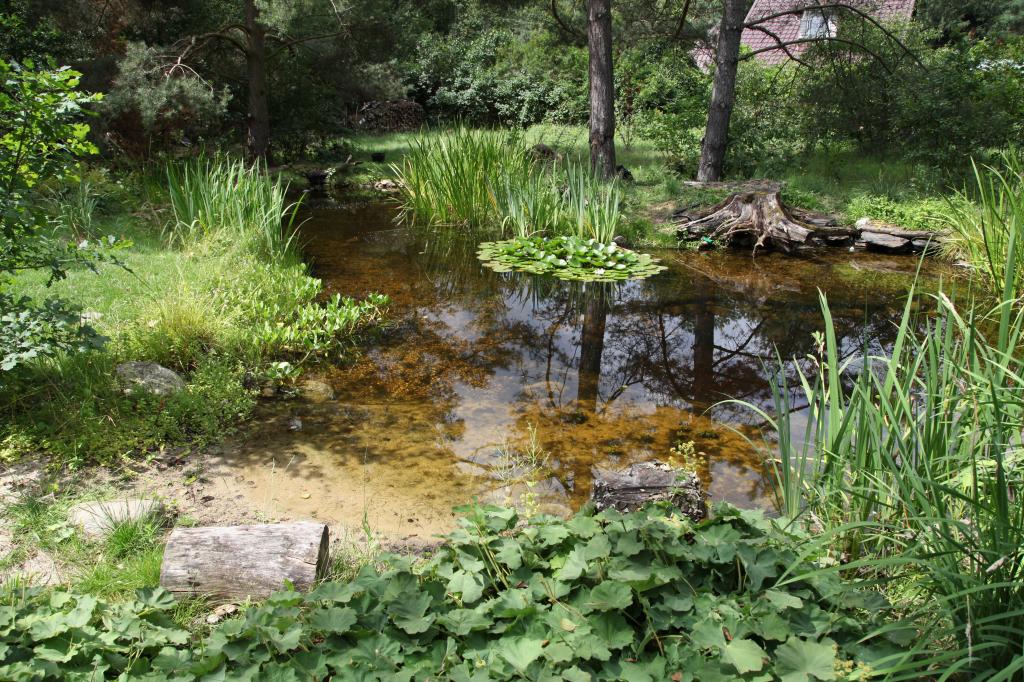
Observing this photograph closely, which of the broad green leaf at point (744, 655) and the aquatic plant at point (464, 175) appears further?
the aquatic plant at point (464, 175)

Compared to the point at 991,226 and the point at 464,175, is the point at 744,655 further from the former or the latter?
the point at 464,175

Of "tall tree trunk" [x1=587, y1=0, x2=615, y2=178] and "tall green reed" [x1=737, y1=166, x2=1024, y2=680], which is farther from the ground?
"tall tree trunk" [x1=587, y1=0, x2=615, y2=178]

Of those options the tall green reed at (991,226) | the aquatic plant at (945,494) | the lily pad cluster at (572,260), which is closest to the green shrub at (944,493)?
the aquatic plant at (945,494)

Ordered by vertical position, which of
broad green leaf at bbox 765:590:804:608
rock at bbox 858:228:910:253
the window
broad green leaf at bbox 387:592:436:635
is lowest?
broad green leaf at bbox 387:592:436:635

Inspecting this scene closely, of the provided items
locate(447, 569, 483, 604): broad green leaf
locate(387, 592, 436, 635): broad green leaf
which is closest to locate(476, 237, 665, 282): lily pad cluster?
locate(447, 569, 483, 604): broad green leaf

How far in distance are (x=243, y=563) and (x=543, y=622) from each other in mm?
1141

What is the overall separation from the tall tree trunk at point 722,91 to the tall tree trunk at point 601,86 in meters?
1.50

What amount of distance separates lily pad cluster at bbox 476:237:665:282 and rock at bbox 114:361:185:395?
3663mm

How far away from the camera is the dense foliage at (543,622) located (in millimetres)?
1902

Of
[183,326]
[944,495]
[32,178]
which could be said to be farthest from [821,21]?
[32,178]

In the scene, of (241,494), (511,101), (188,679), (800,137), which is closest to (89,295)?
(241,494)

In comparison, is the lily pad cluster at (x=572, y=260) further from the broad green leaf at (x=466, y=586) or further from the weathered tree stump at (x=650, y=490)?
the broad green leaf at (x=466, y=586)

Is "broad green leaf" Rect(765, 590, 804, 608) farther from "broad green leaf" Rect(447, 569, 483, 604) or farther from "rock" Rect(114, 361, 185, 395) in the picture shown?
"rock" Rect(114, 361, 185, 395)

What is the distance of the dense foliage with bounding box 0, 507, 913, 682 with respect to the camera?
1902 millimetres
